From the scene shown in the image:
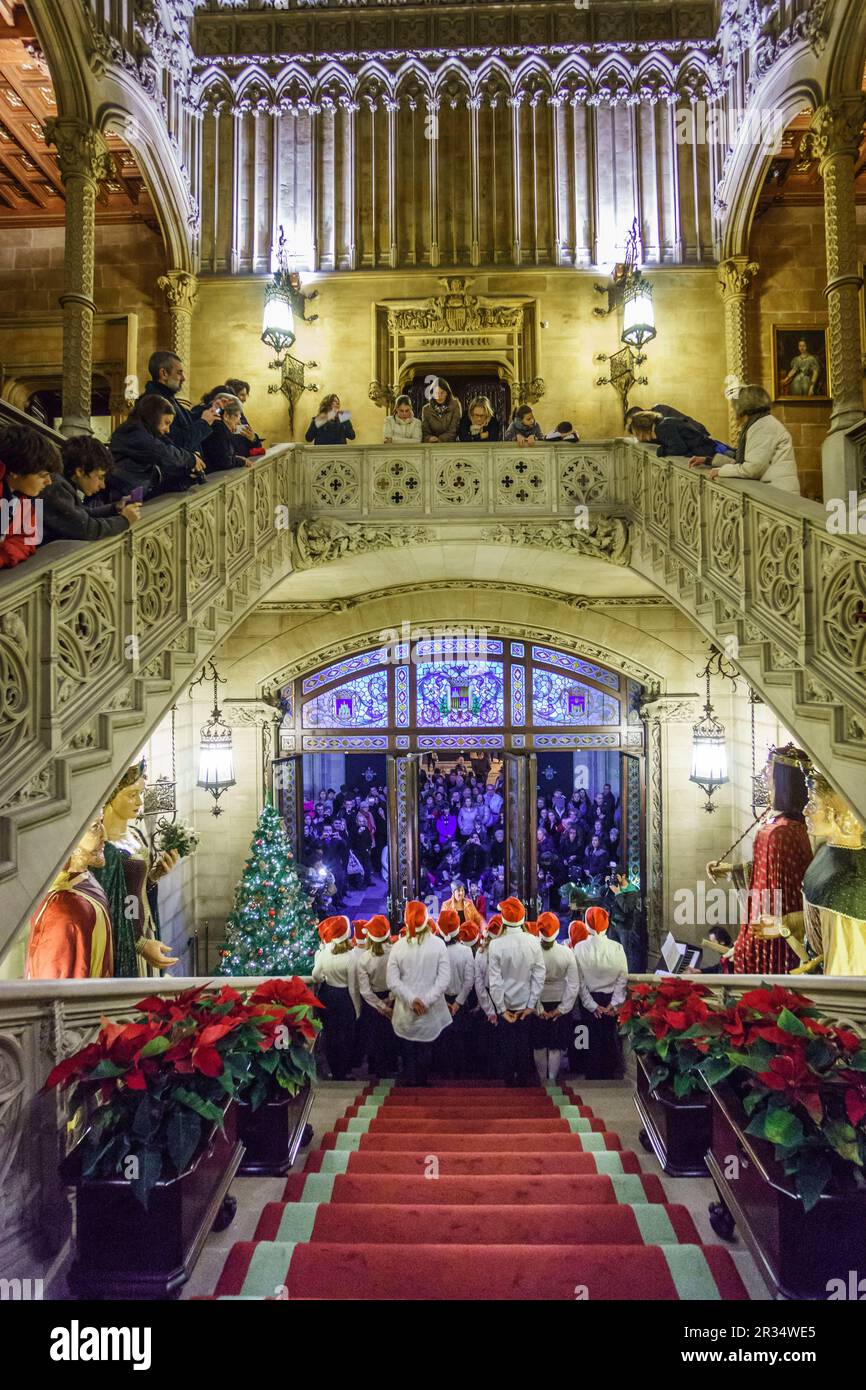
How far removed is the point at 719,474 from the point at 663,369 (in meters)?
6.01

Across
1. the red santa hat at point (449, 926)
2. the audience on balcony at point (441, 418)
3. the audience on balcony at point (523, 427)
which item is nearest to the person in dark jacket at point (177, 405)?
the audience on balcony at point (441, 418)

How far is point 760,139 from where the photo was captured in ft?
30.7

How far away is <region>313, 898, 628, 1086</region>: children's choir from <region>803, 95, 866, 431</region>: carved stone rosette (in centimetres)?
537

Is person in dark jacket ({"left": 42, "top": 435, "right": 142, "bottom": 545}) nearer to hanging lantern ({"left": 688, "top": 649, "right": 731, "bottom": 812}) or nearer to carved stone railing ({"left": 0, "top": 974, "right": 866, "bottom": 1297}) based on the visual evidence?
carved stone railing ({"left": 0, "top": 974, "right": 866, "bottom": 1297})

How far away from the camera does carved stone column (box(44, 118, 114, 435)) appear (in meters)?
8.09

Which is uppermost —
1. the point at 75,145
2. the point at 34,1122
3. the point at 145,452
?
the point at 75,145

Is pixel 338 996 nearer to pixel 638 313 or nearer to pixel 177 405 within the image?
pixel 177 405

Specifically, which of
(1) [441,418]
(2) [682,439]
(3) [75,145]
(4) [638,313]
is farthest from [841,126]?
(3) [75,145]

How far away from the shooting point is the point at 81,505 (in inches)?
168

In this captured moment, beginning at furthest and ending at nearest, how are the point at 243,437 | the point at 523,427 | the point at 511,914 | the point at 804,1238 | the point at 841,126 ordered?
the point at 523,427
the point at 841,126
the point at 243,437
the point at 511,914
the point at 804,1238

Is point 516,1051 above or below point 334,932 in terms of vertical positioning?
below

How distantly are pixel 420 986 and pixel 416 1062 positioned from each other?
0.78m

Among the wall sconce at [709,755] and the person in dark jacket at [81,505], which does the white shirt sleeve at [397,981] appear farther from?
the wall sconce at [709,755]

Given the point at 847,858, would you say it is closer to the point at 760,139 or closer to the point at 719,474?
the point at 719,474
